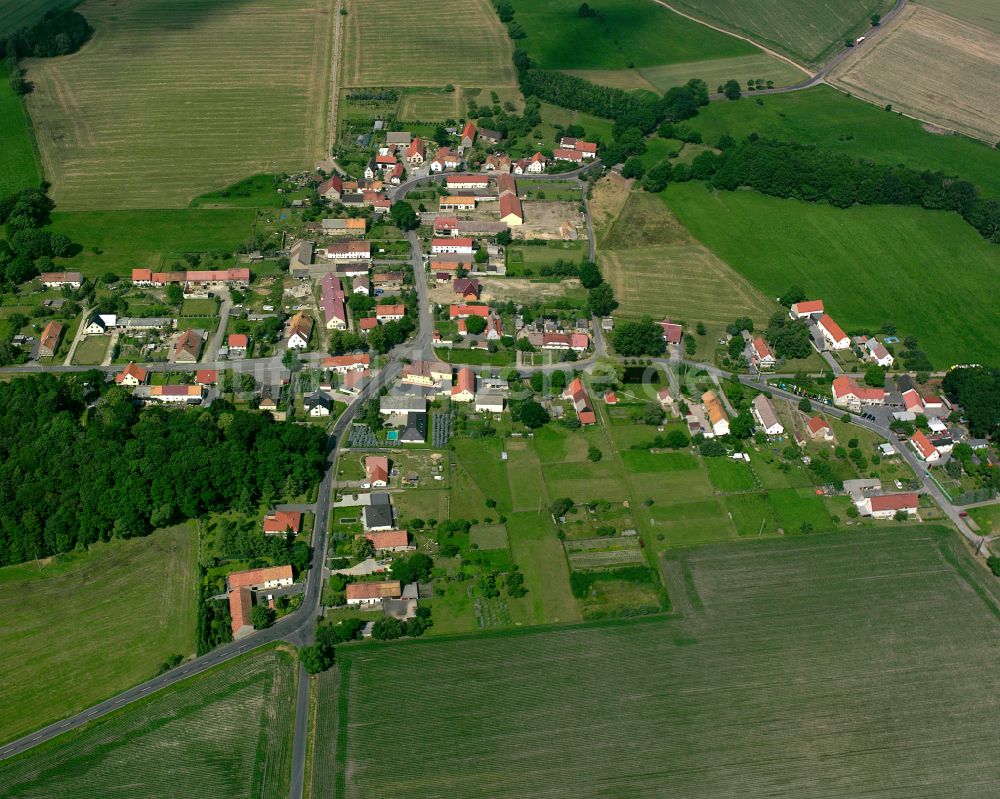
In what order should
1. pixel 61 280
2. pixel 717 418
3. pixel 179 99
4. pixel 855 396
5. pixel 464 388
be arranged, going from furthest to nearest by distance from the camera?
1. pixel 179 99
2. pixel 61 280
3. pixel 855 396
4. pixel 464 388
5. pixel 717 418

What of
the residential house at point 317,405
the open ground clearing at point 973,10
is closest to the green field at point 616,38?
the open ground clearing at point 973,10

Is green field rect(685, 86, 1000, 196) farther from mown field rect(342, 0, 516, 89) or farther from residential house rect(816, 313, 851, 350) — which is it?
residential house rect(816, 313, 851, 350)

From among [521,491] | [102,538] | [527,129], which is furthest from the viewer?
[527,129]

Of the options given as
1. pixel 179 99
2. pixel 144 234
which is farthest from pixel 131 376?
pixel 179 99

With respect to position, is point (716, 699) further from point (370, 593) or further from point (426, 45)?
point (426, 45)

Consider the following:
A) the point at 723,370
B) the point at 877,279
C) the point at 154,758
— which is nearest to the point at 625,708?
the point at 154,758

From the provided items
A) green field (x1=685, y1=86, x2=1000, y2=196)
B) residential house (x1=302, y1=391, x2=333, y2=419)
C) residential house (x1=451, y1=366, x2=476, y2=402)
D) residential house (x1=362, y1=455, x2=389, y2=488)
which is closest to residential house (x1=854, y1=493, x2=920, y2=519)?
residential house (x1=451, y1=366, x2=476, y2=402)

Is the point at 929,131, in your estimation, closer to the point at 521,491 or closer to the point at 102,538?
the point at 521,491

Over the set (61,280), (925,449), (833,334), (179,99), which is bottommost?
(925,449)
